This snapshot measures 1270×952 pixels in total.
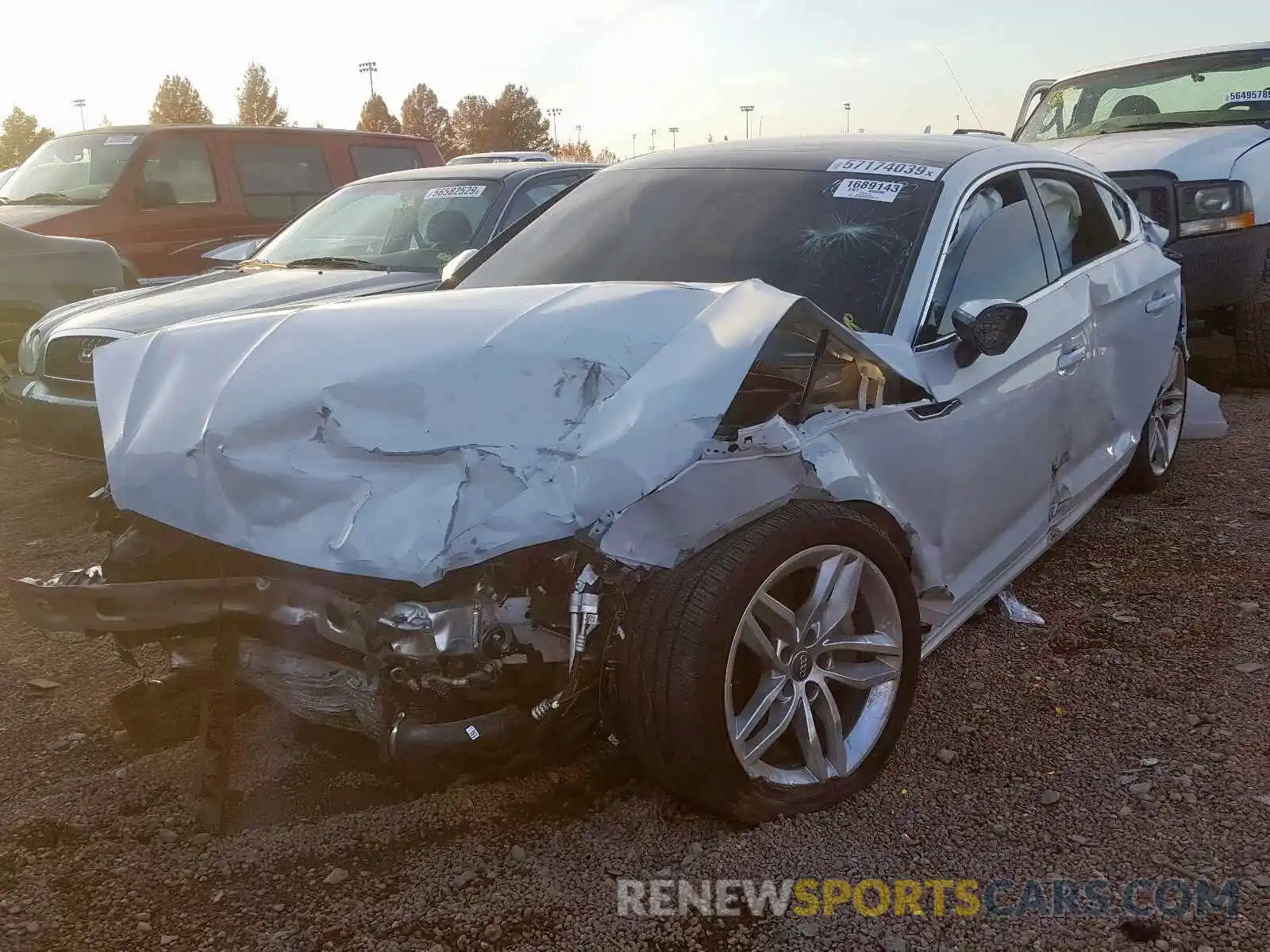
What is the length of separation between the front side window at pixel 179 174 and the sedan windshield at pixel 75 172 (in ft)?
0.57

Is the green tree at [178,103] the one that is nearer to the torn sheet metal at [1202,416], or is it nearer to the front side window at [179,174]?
the front side window at [179,174]

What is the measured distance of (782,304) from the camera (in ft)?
8.39

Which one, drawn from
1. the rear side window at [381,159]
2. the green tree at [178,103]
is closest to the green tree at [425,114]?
the green tree at [178,103]

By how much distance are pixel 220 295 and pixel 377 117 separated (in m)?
47.2

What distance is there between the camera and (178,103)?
155 ft

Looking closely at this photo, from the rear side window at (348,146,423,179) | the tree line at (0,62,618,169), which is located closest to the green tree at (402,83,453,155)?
the tree line at (0,62,618,169)

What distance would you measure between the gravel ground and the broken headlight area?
31cm

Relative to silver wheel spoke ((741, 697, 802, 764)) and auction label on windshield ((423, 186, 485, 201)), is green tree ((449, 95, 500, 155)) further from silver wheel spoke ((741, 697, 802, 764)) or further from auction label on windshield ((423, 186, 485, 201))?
silver wheel spoke ((741, 697, 802, 764))

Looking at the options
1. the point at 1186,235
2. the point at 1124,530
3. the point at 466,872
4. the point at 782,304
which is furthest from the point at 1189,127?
the point at 466,872

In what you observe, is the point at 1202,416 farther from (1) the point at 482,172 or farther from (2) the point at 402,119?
(2) the point at 402,119

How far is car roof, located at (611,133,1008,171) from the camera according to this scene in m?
3.53

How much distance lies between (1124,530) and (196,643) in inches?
145

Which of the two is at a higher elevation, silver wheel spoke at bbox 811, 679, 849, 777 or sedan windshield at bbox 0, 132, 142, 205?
sedan windshield at bbox 0, 132, 142, 205

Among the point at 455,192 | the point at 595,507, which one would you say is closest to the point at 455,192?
A: the point at 455,192
